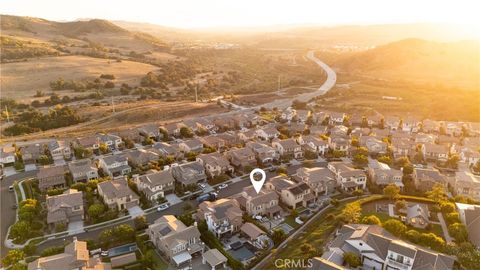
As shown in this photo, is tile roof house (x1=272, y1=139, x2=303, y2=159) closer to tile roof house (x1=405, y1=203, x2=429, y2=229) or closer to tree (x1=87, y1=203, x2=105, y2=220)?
tile roof house (x1=405, y1=203, x2=429, y2=229)

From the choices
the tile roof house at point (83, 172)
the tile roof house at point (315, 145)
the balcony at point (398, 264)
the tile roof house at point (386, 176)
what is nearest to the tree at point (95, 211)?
the tile roof house at point (83, 172)

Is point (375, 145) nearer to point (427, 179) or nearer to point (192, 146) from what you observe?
point (427, 179)

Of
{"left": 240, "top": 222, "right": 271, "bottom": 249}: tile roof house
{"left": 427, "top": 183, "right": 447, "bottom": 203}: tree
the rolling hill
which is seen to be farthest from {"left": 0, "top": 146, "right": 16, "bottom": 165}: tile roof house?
the rolling hill

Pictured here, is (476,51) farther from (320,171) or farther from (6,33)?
(6,33)

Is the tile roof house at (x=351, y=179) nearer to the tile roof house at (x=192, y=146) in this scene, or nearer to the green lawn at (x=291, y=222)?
the green lawn at (x=291, y=222)

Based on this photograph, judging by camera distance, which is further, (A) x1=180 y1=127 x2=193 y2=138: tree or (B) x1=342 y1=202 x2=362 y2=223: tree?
(A) x1=180 y1=127 x2=193 y2=138: tree

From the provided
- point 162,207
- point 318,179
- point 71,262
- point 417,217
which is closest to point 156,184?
point 162,207
